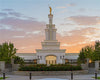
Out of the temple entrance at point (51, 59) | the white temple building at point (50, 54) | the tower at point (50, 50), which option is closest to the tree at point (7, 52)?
the white temple building at point (50, 54)

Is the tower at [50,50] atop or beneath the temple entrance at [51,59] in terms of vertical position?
atop

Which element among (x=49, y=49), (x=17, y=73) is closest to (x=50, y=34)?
(x=49, y=49)

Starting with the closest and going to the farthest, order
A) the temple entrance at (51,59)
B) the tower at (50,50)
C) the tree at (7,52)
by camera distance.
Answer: the tree at (7,52) → the tower at (50,50) → the temple entrance at (51,59)

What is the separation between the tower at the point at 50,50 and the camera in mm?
72569

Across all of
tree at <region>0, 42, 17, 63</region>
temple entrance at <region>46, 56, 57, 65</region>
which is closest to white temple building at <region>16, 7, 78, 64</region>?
temple entrance at <region>46, 56, 57, 65</region>

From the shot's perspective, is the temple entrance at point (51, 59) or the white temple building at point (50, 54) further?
the temple entrance at point (51, 59)

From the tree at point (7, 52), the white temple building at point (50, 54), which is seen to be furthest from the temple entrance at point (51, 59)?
the tree at point (7, 52)

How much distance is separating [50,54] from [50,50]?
1523mm

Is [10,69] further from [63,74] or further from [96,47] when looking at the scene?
[96,47]

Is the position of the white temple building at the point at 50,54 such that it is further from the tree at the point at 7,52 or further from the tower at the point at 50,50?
the tree at the point at 7,52

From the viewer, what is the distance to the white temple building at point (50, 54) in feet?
238

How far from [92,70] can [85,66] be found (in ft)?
8.02

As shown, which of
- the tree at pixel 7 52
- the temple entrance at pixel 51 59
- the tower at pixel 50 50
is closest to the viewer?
the tree at pixel 7 52

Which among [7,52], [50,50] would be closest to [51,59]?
[50,50]
